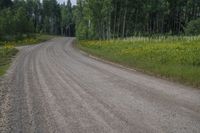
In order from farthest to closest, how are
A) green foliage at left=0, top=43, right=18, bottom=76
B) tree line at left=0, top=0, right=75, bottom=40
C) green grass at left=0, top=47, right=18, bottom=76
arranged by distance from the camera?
tree line at left=0, top=0, right=75, bottom=40 → green foliage at left=0, top=43, right=18, bottom=76 → green grass at left=0, top=47, right=18, bottom=76

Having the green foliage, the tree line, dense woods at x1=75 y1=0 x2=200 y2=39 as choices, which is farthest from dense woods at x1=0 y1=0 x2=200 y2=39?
the tree line

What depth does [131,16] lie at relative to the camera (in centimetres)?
7262

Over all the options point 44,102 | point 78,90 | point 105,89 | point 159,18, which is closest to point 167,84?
point 105,89

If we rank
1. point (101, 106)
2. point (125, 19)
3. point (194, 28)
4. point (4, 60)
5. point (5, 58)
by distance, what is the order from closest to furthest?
1. point (101, 106)
2. point (4, 60)
3. point (5, 58)
4. point (194, 28)
5. point (125, 19)

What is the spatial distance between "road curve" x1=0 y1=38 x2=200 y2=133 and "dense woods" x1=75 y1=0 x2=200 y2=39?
4156 centimetres

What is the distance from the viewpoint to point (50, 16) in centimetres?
13838

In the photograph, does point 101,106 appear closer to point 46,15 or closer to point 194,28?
point 194,28

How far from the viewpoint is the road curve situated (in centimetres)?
817

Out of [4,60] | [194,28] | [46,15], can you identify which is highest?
[46,15]

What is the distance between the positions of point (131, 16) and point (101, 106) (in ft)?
210

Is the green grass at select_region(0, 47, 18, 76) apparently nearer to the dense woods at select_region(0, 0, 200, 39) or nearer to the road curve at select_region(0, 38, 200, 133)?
the road curve at select_region(0, 38, 200, 133)

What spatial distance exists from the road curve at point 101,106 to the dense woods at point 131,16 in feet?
136

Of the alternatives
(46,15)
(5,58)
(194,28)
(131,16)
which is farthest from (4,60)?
(46,15)

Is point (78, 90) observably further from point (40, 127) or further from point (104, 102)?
point (40, 127)
